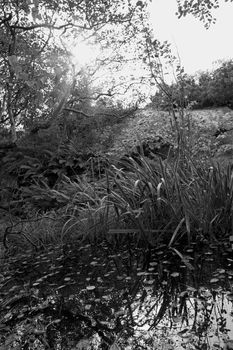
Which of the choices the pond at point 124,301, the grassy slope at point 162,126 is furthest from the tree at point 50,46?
the pond at point 124,301

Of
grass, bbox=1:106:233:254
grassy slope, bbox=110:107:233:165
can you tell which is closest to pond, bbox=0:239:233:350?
grass, bbox=1:106:233:254

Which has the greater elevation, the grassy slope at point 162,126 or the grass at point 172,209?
the grassy slope at point 162,126

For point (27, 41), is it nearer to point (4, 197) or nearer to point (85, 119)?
point (85, 119)

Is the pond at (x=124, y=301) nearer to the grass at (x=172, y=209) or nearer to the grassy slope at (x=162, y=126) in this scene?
the grass at (x=172, y=209)

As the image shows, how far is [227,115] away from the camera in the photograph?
341 inches

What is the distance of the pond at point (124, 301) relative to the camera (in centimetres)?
157

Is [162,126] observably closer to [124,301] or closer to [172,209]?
[172,209]

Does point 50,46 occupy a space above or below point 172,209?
above

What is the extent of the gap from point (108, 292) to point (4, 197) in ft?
15.8

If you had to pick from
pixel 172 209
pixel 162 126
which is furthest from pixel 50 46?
pixel 172 209

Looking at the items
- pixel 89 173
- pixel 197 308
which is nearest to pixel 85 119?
pixel 89 173

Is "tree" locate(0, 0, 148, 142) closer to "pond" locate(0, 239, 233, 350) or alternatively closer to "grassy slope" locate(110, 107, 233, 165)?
"grassy slope" locate(110, 107, 233, 165)

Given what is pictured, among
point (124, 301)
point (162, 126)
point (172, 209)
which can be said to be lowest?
point (124, 301)

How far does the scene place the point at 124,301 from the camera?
1973mm
